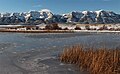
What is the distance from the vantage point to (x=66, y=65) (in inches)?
481

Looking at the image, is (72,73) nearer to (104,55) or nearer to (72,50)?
(104,55)

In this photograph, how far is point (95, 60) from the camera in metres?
10.4

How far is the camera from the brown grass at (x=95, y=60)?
31.7ft

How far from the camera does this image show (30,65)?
12.4 meters

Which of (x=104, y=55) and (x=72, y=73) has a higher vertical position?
(x=104, y=55)

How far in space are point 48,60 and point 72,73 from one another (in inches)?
138

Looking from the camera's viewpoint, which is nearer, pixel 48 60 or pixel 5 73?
pixel 5 73

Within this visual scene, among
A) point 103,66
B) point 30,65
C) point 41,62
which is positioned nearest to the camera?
point 103,66

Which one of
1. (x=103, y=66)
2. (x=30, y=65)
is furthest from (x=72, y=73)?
(x=30, y=65)

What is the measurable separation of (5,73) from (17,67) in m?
1.45

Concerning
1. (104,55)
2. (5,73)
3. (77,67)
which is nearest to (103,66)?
(104,55)

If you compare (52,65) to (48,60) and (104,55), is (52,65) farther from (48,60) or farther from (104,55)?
(104,55)

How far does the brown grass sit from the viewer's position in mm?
9656

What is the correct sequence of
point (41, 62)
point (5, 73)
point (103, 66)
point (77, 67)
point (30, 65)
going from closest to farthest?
point (103, 66)
point (5, 73)
point (77, 67)
point (30, 65)
point (41, 62)
